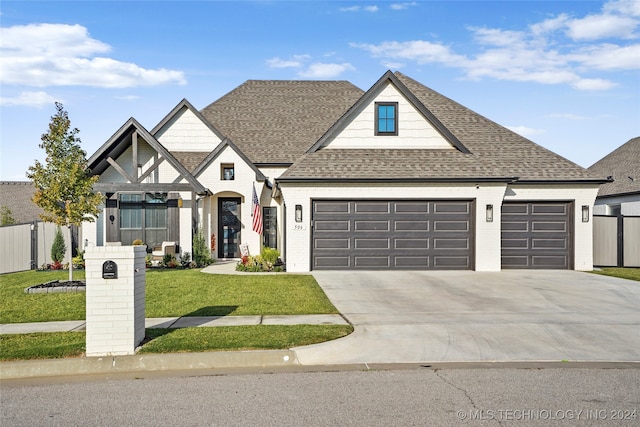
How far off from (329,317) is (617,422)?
570cm

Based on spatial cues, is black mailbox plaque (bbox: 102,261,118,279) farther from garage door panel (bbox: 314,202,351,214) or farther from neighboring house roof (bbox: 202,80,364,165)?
neighboring house roof (bbox: 202,80,364,165)

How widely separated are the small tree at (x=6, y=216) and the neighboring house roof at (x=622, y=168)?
35016 millimetres

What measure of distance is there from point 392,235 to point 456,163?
347cm

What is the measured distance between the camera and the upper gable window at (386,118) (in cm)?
1950

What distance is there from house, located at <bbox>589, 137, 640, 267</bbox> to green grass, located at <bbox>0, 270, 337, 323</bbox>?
475 inches

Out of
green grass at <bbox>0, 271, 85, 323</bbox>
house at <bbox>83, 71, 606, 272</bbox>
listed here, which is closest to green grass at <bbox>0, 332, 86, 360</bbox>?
green grass at <bbox>0, 271, 85, 323</bbox>

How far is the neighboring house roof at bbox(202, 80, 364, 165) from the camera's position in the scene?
24.8m

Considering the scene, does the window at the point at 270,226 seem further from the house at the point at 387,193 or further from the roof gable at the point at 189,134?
the roof gable at the point at 189,134

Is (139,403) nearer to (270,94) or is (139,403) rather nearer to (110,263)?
(110,263)

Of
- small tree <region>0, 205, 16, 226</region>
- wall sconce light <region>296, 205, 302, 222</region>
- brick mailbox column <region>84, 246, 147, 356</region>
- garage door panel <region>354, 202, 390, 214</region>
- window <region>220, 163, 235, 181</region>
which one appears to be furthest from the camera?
small tree <region>0, 205, 16, 226</region>

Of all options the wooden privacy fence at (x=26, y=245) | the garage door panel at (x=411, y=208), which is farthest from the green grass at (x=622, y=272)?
the wooden privacy fence at (x=26, y=245)

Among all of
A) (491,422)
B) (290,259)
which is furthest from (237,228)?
(491,422)

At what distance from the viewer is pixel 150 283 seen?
15.2 meters

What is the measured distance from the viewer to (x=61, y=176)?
14.7 meters
